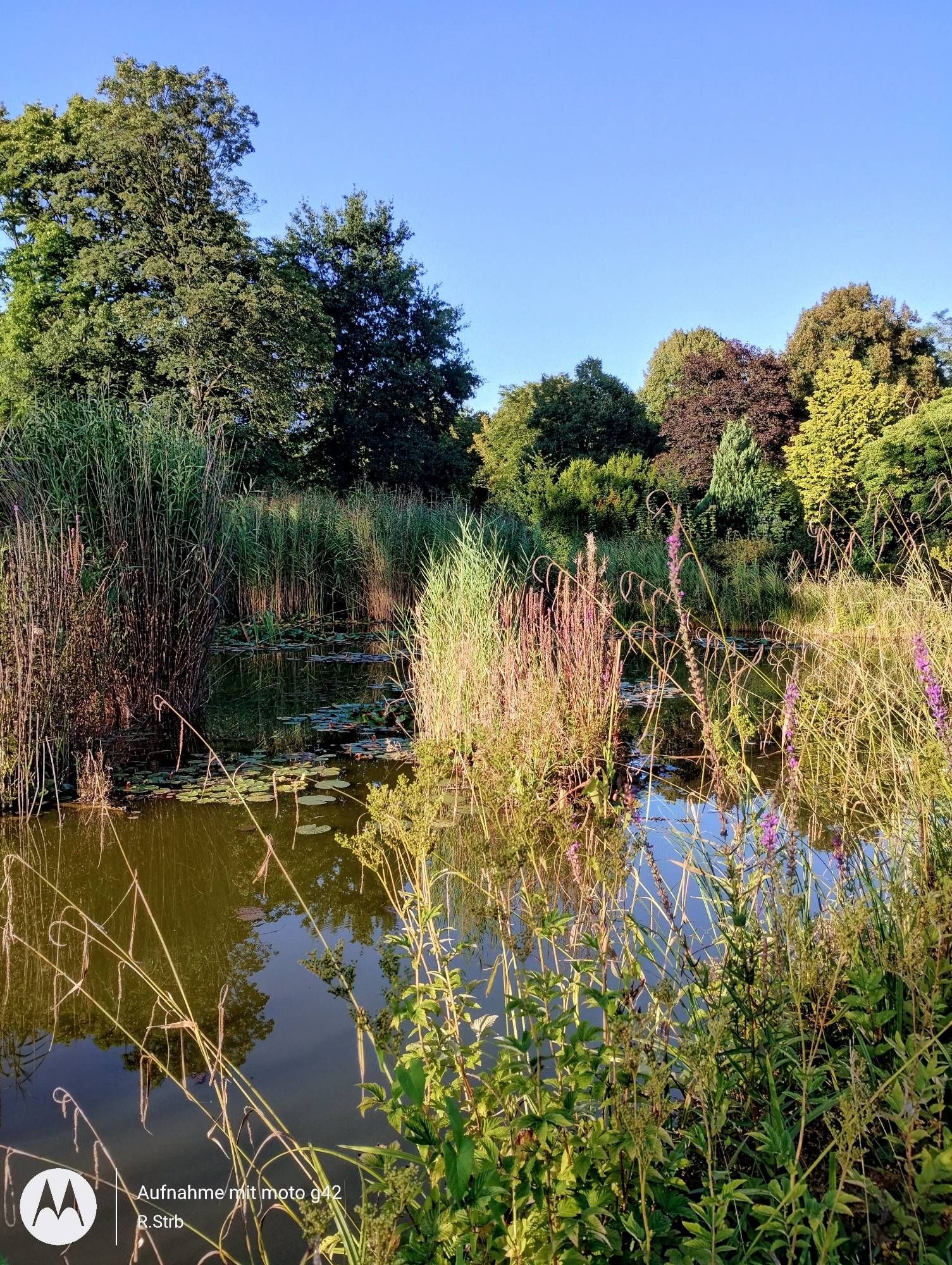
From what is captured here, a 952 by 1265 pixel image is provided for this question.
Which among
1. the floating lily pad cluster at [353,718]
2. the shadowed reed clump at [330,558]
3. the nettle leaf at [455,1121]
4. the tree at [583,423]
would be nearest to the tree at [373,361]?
the tree at [583,423]

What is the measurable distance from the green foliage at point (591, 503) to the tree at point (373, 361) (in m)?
12.0

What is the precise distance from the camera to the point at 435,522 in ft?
40.9

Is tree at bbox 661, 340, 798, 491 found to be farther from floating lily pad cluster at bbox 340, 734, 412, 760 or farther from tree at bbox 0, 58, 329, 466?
floating lily pad cluster at bbox 340, 734, 412, 760

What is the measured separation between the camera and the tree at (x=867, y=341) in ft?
90.4

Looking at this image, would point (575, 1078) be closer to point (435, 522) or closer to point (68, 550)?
point (68, 550)

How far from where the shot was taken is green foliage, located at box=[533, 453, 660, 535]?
1589 cm

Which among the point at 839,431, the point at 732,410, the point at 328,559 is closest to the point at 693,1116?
the point at 328,559

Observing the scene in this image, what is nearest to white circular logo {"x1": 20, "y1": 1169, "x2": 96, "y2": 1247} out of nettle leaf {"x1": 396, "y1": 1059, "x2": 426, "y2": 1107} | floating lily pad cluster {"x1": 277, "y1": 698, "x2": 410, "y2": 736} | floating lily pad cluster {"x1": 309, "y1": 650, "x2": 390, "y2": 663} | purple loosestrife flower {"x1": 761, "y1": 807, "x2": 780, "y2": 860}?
nettle leaf {"x1": 396, "y1": 1059, "x2": 426, "y2": 1107}

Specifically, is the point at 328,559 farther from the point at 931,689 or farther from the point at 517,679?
the point at 931,689

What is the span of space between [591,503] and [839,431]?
34.0 ft

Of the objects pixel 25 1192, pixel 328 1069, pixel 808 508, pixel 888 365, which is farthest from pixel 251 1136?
pixel 888 365

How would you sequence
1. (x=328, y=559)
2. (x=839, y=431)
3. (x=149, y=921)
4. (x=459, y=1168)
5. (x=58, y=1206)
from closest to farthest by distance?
(x=459, y=1168), (x=58, y=1206), (x=149, y=921), (x=328, y=559), (x=839, y=431)

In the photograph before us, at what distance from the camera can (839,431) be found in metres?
22.4

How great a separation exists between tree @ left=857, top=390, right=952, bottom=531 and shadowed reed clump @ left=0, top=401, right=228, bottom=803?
1669 centimetres
